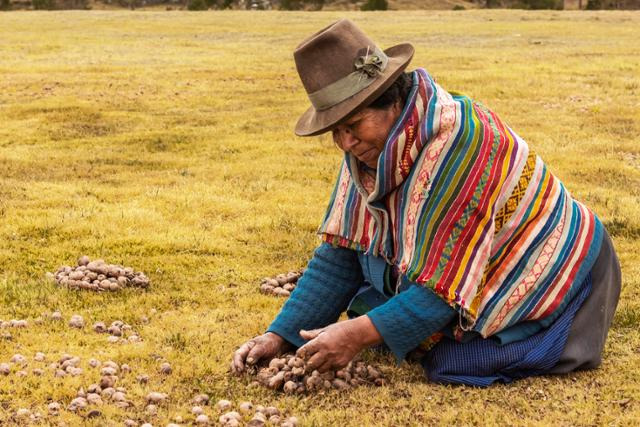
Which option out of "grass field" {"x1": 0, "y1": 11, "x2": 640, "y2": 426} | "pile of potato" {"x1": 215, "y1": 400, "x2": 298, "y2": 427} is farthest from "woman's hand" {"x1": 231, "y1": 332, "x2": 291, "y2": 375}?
"pile of potato" {"x1": 215, "y1": 400, "x2": 298, "y2": 427}

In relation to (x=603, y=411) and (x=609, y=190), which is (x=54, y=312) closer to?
(x=603, y=411)

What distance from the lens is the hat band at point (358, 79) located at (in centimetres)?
456

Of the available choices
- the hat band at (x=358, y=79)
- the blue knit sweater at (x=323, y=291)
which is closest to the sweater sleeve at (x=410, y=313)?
the blue knit sweater at (x=323, y=291)

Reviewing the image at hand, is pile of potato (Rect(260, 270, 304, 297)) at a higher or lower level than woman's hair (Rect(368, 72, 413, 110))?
lower

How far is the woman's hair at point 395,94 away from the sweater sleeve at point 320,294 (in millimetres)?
1100

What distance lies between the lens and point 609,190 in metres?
10.9

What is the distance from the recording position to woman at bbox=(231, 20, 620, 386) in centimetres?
470

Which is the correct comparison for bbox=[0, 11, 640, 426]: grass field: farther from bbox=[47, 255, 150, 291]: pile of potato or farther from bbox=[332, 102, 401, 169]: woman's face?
bbox=[332, 102, 401, 169]: woman's face

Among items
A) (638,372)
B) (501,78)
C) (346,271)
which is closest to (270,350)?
(346,271)

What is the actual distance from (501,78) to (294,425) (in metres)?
17.1

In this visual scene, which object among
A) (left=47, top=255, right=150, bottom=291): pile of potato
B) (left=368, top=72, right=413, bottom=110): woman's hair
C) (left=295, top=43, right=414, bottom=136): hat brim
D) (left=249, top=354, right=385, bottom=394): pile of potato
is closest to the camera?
(left=295, top=43, right=414, bottom=136): hat brim

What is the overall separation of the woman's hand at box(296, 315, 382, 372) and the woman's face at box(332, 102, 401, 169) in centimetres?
87

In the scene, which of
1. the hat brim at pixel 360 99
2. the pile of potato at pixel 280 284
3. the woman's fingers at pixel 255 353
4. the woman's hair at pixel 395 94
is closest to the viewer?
the hat brim at pixel 360 99

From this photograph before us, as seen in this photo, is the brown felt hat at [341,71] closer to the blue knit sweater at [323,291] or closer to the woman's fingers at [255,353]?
the blue knit sweater at [323,291]
